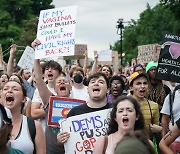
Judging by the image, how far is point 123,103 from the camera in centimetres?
424

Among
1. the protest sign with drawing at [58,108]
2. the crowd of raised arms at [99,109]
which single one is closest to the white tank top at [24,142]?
the crowd of raised arms at [99,109]

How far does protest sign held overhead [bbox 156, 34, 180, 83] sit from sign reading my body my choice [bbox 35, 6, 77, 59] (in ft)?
5.27

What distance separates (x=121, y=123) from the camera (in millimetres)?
4129

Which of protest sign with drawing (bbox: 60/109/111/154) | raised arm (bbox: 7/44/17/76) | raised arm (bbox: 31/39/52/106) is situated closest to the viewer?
protest sign with drawing (bbox: 60/109/111/154)

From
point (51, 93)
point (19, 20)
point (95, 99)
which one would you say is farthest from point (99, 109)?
point (19, 20)

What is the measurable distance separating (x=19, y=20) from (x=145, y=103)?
7587cm

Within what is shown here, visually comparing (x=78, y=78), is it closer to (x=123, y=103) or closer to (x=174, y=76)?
(x=174, y=76)

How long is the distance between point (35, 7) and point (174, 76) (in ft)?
271

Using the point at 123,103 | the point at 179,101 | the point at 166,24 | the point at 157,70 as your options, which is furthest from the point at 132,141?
the point at 166,24

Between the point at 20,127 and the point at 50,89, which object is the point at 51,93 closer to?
the point at 50,89

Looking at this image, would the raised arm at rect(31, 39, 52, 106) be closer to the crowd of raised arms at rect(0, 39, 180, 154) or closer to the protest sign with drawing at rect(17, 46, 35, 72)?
the crowd of raised arms at rect(0, 39, 180, 154)

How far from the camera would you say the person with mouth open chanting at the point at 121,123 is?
4121 millimetres

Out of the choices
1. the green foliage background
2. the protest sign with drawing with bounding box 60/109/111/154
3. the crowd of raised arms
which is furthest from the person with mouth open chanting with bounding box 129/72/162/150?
the green foliage background

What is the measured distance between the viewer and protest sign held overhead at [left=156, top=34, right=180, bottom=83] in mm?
6736
